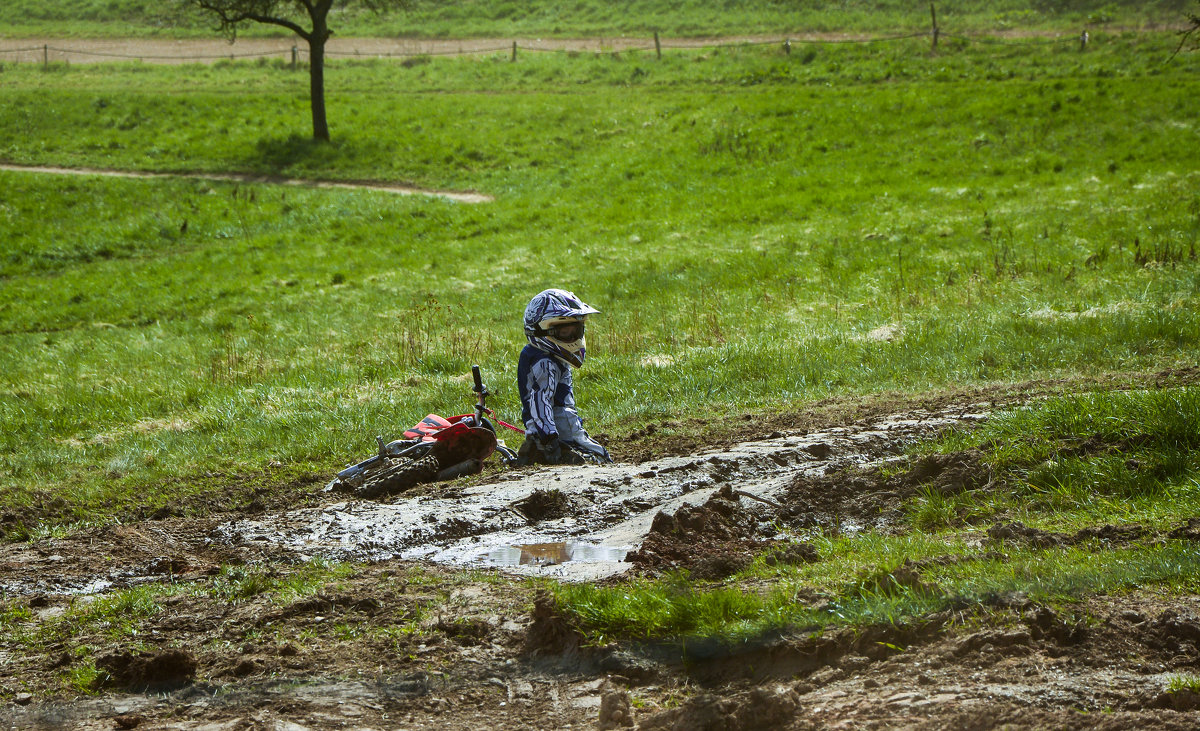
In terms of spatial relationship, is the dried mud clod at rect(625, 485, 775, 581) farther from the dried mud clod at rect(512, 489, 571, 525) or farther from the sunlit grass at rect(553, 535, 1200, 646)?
the dried mud clod at rect(512, 489, 571, 525)

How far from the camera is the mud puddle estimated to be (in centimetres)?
659

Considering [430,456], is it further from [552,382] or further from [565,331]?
[565,331]

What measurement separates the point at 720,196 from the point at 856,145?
5.03m

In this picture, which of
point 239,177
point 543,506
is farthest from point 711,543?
point 239,177

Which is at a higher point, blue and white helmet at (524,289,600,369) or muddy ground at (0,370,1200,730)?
blue and white helmet at (524,289,600,369)

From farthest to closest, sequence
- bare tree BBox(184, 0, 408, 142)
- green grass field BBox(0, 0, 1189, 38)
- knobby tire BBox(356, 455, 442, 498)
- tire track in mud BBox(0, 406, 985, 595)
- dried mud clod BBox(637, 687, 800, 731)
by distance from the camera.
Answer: green grass field BBox(0, 0, 1189, 38) → bare tree BBox(184, 0, 408, 142) → knobby tire BBox(356, 455, 442, 498) → tire track in mud BBox(0, 406, 985, 595) → dried mud clod BBox(637, 687, 800, 731)

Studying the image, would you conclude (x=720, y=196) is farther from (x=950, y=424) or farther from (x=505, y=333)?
(x=950, y=424)

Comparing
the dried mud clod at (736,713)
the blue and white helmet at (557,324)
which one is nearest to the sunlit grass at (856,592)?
the dried mud clod at (736,713)

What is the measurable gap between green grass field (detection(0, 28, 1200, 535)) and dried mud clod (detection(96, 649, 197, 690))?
3.97m

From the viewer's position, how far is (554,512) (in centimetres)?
728

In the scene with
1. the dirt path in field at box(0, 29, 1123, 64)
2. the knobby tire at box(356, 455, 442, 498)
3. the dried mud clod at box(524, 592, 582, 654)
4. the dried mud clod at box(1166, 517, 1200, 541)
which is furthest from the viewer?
the dirt path in field at box(0, 29, 1123, 64)

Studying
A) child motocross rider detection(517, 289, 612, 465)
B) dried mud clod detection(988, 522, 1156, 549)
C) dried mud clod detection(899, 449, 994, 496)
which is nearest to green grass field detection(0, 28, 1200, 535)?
child motocross rider detection(517, 289, 612, 465)

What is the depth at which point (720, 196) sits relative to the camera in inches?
969

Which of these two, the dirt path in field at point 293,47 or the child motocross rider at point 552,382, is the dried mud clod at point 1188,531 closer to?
the child motocross rider at point 552,382
